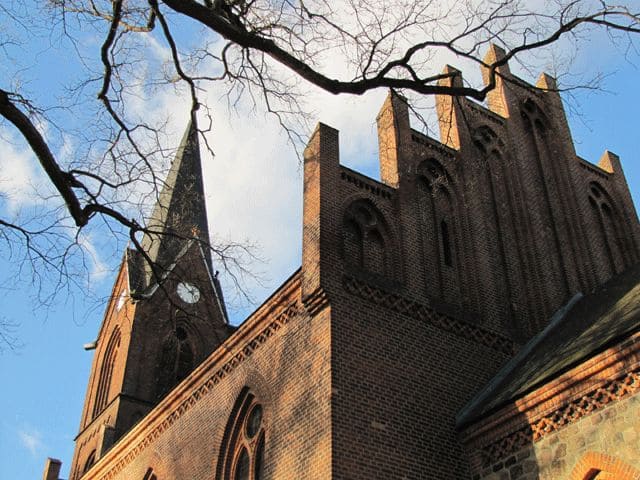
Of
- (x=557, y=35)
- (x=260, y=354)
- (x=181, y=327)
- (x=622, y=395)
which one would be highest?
(x=181, y=327)

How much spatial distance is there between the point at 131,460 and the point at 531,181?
458 inches

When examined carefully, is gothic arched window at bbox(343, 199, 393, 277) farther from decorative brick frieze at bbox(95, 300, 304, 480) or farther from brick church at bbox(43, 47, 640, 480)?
decorative brick frieze at bbox(95, 300, 304, 480)

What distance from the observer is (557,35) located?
10.3 meters

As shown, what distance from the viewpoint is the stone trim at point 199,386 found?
45.4 ft

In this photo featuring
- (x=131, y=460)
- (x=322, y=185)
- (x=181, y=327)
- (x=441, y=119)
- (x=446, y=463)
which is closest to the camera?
(x=446, y=463)

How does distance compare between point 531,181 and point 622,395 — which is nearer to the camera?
point 622,395

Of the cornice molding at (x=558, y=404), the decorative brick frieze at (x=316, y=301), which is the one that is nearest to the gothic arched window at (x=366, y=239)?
the decorative brick frieze at (x=316, y=301)

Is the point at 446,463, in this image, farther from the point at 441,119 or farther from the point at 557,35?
the point at 441,119

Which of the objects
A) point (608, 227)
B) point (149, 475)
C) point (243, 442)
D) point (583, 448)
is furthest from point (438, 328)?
point (149, 475)

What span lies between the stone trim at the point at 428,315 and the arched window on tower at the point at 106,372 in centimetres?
1710

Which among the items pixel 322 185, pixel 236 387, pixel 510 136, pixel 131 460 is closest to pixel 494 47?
pixel 510 136

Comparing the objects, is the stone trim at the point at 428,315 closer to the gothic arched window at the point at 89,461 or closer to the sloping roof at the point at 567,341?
the sloping roof at the point at 567,341

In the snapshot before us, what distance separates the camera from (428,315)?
44.3ft

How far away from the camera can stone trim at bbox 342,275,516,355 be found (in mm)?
12930
